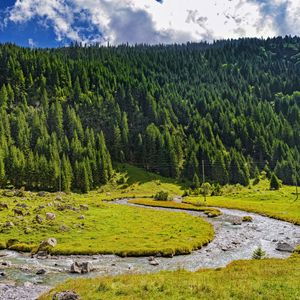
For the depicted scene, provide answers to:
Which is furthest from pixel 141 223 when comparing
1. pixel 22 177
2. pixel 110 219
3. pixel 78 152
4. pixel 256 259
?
pixel 78 152

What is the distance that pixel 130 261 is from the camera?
4462cm

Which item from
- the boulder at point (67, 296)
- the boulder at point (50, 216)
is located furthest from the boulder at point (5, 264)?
the boulder at point (50, 216)

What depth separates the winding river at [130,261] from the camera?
33456 mm

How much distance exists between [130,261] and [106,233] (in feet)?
56.4

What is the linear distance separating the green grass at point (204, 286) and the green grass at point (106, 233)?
16214 mm

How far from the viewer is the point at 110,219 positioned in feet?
245

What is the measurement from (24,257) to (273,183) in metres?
140

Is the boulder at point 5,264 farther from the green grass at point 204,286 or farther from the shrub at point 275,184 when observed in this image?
the shrub at point 275,184

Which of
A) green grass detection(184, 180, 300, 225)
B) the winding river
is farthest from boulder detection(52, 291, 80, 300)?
green grass detection(184, 180, 300, 225)

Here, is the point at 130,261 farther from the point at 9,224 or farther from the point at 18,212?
the point at 18,212

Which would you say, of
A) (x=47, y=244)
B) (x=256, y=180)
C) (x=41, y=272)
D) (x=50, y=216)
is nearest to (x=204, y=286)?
(x=41, y=272)

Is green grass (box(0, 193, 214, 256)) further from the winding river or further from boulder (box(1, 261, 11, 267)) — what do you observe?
boulder (box(1, 261, 11, 267))

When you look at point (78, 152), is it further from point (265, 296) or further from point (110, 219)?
point (265, 296)

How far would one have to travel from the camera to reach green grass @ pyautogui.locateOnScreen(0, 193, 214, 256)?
49312mm
